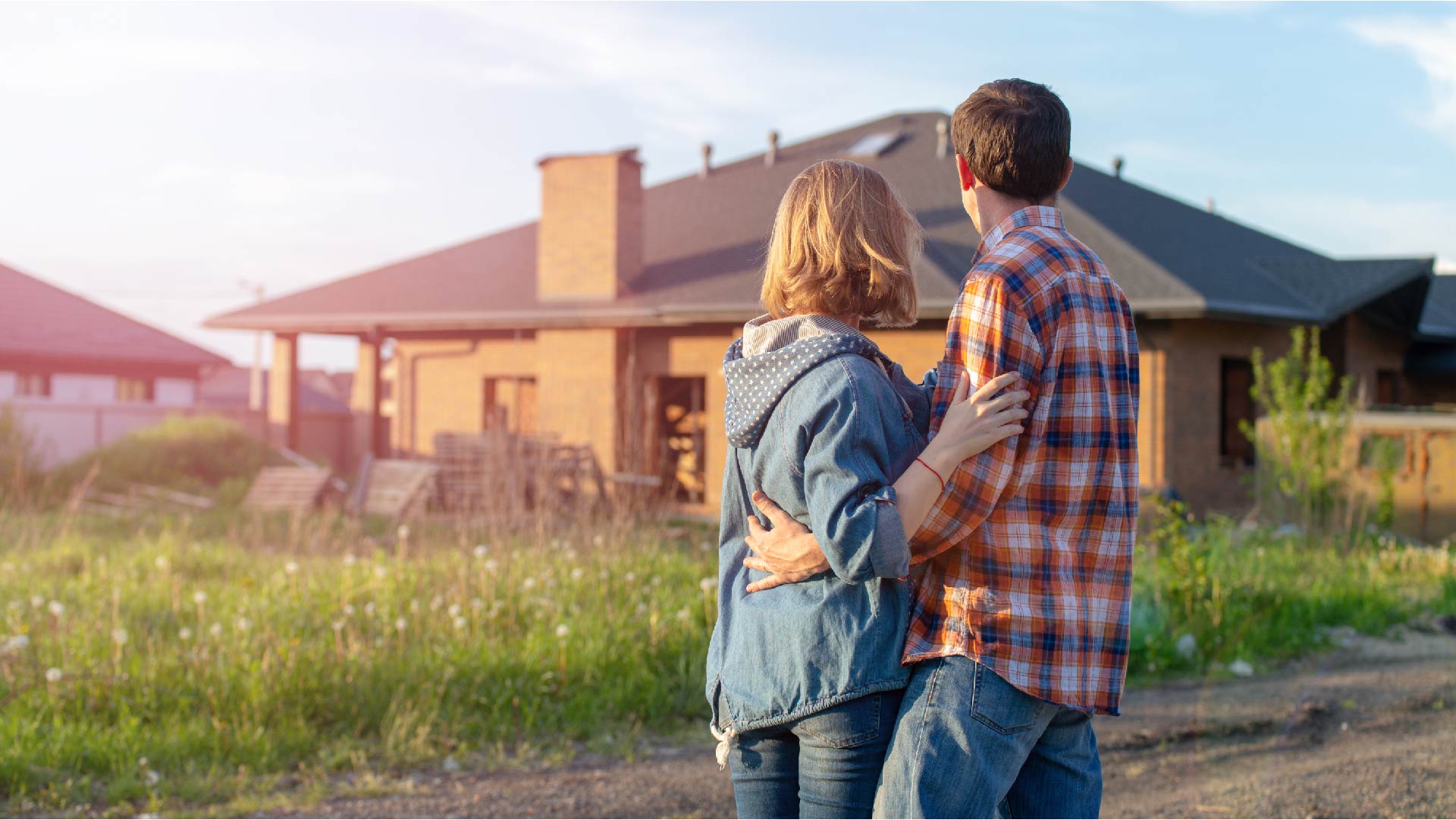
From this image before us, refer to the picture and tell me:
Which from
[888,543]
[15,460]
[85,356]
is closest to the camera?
[888,543]

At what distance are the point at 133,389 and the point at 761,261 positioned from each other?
21.1 m

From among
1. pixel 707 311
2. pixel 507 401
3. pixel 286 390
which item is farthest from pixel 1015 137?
pixel 286 390

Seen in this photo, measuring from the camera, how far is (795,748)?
204 cm

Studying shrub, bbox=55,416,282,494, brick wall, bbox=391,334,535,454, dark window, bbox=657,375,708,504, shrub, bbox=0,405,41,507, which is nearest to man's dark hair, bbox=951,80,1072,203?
dark window, bbox=657,375,708,504

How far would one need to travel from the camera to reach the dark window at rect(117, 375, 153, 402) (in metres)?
28.1

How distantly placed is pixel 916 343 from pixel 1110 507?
39.5ft

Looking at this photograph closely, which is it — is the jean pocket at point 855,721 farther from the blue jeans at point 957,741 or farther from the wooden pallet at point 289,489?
the wooden pallet at point 289,489

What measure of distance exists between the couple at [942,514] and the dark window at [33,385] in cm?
2794

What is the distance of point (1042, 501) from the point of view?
1.90m

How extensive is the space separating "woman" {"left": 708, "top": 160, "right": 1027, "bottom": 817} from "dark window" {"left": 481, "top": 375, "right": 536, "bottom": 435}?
14398mm

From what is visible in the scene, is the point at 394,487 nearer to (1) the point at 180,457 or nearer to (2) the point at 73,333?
(1) the point at 180,457

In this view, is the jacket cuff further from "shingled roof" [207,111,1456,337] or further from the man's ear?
"shingled roof" [207,111,1456,337]

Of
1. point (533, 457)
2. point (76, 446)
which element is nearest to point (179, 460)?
point (76, 446)

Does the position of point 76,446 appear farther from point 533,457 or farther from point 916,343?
point 916,343
